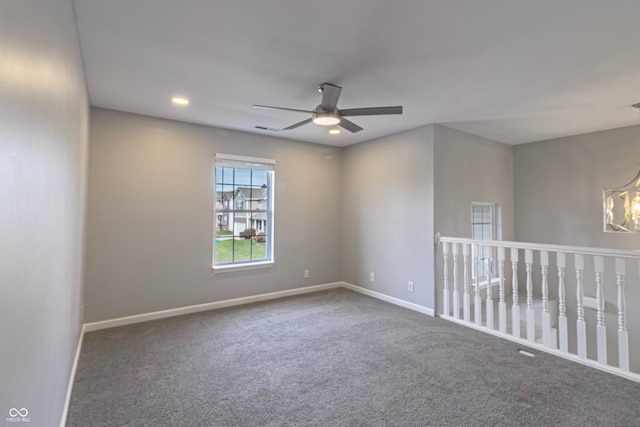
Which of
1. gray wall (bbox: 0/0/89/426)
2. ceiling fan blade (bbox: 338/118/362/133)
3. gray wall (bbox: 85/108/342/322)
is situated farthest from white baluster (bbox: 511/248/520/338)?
gray wall (bbox: 0/0/89/426)

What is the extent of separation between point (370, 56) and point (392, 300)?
11.0 ft

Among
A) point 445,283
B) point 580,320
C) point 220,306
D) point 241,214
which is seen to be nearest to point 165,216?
point 241,214

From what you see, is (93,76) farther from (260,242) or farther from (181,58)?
(260,242)

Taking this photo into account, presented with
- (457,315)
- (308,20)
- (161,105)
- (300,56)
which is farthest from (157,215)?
(457,315)

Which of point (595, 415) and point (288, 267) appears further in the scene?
point (288, 267)

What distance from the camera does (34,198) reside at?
3.76 ft

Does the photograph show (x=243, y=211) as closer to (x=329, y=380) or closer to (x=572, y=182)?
(x=329, y=380)

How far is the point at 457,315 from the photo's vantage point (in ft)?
12.4

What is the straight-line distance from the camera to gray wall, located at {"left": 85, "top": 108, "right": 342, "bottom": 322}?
11.4 feet

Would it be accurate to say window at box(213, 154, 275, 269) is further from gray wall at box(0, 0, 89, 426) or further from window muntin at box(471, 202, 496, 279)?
window muntin at box(471, 202, 496, 279)

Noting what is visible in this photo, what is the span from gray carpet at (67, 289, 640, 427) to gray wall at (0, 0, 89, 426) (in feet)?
2.06

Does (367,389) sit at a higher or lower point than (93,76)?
lower

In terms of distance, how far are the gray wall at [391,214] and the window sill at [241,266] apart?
149 centimetres

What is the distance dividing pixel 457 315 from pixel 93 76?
4.55 metres
